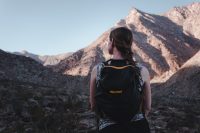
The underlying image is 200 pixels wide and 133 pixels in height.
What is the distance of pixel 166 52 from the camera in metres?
62.1

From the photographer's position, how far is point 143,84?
4148mm

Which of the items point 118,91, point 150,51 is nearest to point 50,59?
point 150,51

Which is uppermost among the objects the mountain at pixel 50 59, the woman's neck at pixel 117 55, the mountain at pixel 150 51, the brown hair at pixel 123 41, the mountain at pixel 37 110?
the mountain at pixel 50 59

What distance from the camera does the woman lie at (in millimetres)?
3939

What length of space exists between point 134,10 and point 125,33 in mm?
78568

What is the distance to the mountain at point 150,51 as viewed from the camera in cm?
5744

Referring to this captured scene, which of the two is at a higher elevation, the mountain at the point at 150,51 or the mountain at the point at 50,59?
the mountain at the point at 50,59

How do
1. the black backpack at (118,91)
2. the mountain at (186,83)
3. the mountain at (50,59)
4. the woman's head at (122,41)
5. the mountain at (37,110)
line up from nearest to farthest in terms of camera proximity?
the black backpack at (118,91)
the woman's head at (122,41)
the mountain at (37,110)
the mountain at (186,83)
the mountain at (50,59)

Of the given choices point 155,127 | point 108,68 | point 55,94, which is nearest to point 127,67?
point 108,68

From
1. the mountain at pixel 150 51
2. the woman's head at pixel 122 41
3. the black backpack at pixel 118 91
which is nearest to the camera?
the black backpack at pixel 118 91

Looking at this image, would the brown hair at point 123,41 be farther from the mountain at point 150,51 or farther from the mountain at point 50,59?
the mountain at point 50,59

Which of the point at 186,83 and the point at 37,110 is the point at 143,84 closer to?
the point at 37,110

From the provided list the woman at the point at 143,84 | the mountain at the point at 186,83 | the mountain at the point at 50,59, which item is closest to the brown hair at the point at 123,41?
the woman at the point at 143,84

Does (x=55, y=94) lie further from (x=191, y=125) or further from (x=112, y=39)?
(x=112, y=39)
